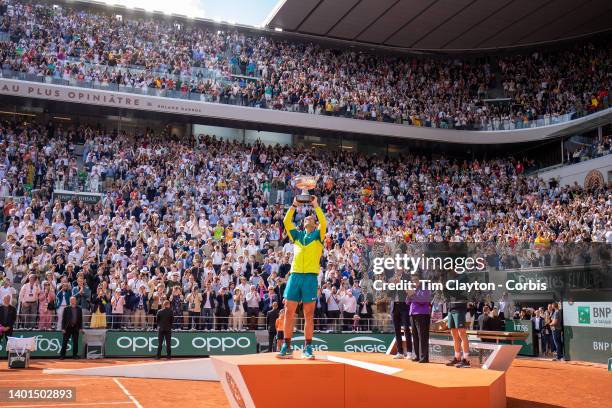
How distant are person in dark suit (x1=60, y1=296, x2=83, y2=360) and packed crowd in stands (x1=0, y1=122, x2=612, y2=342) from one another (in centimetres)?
83

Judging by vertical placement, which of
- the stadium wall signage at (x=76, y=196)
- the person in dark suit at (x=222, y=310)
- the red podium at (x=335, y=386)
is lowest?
the red podium at (x=335, y=386)

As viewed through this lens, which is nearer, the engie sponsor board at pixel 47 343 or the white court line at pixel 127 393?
the white court line at pixel 127 393

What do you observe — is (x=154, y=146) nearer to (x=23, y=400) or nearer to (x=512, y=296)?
(x=512, y=296)

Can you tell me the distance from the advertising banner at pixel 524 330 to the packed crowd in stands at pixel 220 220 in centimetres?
232

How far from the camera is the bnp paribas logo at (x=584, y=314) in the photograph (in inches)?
818

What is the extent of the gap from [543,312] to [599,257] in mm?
3732

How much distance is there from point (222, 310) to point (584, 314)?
38.3 ft

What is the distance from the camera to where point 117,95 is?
32750mm

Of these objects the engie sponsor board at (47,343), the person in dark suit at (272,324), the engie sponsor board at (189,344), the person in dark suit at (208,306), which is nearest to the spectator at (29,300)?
the engie sponsor board at (47,343)

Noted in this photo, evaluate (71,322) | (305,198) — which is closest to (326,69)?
(71,322)

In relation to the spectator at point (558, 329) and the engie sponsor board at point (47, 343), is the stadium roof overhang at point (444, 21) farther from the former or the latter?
the engie sponsor board at point (47, 343)

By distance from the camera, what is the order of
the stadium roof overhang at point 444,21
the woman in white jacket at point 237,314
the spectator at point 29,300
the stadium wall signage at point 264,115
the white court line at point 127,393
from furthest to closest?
the stadium roof overhang at point 444,21
the stadium wall signage at point 264,115
the woman in white jacket at point 237,314
the spectator at point 29,300
the white court line at point 127,393

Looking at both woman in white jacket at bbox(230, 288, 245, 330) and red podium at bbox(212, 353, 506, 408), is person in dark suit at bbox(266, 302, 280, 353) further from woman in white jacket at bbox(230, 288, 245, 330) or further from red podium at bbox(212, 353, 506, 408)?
red podium at bbox(212, 353, 506, 408)

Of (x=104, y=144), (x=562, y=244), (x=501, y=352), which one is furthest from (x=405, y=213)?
(x=501, y=352)
